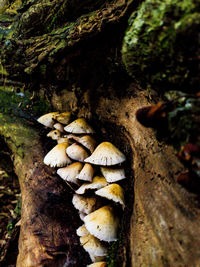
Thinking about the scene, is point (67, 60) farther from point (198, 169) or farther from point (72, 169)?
point (198, 169)

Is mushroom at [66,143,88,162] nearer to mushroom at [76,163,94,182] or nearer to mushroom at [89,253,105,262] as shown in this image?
mushroom at [76,163,94,182]

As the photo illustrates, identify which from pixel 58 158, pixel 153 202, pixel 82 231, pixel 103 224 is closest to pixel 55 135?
pixel 58 158

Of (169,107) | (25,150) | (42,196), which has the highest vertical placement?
(169,107)

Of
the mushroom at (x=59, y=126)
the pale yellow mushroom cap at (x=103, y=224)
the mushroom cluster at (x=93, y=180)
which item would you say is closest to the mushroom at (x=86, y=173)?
the mushroom cluster at (x=93, y=180)

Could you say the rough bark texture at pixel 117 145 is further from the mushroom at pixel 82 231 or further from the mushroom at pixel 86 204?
the mushroom at pixel 86 204

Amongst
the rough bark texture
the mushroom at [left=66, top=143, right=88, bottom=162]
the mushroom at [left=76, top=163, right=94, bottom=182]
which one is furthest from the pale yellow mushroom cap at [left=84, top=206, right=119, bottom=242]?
the mushroom at [left=66, top=143, right=88, bottom=162]

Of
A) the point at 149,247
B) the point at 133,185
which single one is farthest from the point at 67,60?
the point at 149,247
